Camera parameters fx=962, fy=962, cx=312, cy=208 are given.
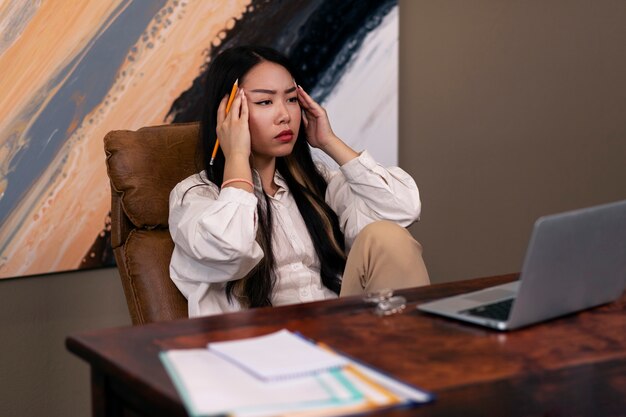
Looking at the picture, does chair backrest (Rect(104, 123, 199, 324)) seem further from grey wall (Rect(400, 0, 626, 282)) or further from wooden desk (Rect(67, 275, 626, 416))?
grey wall (Rect(400, 0, 626, 282))

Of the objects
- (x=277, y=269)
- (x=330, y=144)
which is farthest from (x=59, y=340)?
(x=330, y=144)

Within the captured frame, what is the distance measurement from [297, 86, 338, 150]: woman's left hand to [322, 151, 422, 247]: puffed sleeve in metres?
0.09

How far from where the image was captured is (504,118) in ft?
10.2

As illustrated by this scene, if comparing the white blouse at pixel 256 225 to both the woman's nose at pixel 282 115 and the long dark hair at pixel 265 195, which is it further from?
Answer: the woman's nose at pixel 282 115

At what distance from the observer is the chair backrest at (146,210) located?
211 centimetres

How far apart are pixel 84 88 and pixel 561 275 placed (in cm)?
151

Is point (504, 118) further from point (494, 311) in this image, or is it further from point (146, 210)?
point (494, 311)

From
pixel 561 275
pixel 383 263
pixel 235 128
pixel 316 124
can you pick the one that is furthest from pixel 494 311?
pixel 316 124

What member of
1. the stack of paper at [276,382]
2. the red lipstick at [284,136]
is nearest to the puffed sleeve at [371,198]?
the red lipstick at [284,136]

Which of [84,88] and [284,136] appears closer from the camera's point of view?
[284,136]

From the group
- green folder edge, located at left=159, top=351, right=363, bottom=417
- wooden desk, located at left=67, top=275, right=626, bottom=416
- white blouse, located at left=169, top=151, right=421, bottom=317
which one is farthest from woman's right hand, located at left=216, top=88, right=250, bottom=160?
green folder edge, located at left=159, top=351, right=363, bottom=417

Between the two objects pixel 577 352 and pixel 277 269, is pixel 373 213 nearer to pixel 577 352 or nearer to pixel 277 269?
pixel 277 269

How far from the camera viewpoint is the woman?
6.51ft

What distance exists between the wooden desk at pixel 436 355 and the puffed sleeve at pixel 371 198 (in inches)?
35.0
